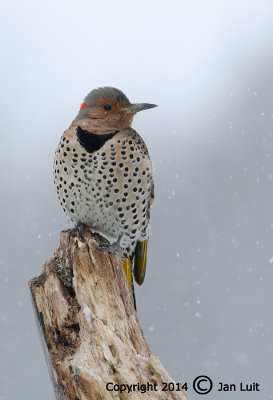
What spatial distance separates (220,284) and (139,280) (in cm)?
1694

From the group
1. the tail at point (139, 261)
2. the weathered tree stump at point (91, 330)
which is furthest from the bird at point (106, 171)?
the weathered tree stump at point (91, 330)

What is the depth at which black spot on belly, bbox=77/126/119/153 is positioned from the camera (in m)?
4.88

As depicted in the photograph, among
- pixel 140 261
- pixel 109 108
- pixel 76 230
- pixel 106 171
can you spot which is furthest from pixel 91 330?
pixel 109 108

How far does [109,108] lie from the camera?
5.14 m

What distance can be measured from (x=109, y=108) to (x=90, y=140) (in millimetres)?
376

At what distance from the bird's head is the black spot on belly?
0.18 m

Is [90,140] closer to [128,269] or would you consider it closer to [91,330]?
[128,269]

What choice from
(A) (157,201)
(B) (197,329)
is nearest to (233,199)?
(A) (157,201)

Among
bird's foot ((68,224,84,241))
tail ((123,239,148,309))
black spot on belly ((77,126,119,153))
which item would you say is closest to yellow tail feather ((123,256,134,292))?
tail ((123,239,148,309))

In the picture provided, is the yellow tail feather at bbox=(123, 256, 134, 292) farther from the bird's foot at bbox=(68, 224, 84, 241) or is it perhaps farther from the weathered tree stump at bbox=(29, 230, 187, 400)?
the weathered tree stump at bbox=(29, 230, 187, 400)

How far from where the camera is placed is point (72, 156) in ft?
16.0

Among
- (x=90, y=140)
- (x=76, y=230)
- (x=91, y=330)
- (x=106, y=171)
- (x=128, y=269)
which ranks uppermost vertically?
(x=90, y=140)

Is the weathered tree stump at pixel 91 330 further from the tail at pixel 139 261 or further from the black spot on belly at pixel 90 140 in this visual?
the tail at pixel 139 261

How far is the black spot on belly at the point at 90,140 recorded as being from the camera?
4879 mm
